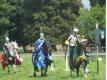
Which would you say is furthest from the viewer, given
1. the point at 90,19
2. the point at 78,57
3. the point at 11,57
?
the point at 90,19

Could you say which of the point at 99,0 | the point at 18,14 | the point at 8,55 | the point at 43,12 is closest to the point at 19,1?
the point at 18,14

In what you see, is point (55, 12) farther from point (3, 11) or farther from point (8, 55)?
point (8, 55)

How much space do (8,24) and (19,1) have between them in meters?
7.01

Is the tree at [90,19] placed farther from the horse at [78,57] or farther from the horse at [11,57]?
the horse at [78,57]

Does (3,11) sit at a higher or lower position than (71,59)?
higher

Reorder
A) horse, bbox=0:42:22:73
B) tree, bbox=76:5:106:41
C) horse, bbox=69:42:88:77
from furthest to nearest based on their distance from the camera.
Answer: tree, bbox=76:5:106:41
horse, bbox=0:42:22:73
horse, bbox=69:42:88:77

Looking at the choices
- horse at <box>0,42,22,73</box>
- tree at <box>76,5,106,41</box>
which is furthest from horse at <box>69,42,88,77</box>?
tree at <box>76,5,106,41</box>

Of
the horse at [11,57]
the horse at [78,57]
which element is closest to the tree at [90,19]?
the horse at [11,57]

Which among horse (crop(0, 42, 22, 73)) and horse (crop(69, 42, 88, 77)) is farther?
horse (crop(0, 42, 22, 73))

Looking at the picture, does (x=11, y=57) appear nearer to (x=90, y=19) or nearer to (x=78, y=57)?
(x=78, y=57)

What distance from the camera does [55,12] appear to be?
77.6 metres

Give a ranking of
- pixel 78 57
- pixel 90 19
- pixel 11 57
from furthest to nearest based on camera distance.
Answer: pixel 90 19, pixel 11 57, pixel 78 57

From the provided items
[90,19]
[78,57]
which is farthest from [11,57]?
[90,19]

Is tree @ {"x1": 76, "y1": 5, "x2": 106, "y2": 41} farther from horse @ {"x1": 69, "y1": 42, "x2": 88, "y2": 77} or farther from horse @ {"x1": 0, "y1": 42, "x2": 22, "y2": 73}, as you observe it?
horse @ {"x1": 69, "y1": 42, "x2": 88, "y2": 77}
